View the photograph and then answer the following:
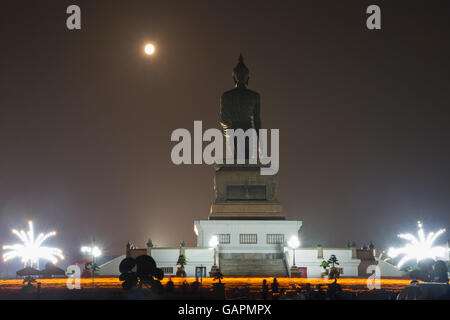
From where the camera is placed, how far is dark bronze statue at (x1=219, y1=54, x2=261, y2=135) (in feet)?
236

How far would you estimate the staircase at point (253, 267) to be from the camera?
188ft

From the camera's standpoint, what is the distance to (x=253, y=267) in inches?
2297

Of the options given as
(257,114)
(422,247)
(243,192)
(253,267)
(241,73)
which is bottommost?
(253,267)

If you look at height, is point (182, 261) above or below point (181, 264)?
above

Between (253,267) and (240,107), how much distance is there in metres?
20.5

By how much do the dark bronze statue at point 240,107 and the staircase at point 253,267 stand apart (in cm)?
1692

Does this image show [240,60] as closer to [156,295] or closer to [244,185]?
[244,185]

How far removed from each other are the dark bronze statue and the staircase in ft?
55.5

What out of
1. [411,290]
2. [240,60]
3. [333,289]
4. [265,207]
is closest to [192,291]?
[333,289]

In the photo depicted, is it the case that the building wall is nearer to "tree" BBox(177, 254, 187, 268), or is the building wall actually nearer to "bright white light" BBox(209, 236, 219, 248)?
"bright white light" BBox(209, 236, 219, 248)

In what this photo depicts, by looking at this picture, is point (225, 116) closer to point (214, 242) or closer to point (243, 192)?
point (243, 192)

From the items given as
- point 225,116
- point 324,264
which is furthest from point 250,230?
point 225,116
